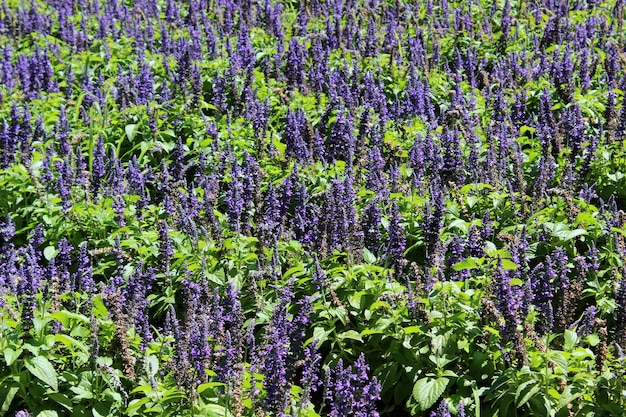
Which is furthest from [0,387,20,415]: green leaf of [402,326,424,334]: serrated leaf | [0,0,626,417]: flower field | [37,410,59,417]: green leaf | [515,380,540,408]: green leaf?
[515,380,540,408]: green leaf

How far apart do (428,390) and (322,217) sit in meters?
1.99

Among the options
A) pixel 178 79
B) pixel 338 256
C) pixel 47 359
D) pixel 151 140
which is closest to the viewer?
pixel 47 359

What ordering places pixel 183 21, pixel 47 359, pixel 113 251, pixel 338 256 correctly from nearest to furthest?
pixel 47 359
pixel 338 256
pixel 113 251
pixel 183 21

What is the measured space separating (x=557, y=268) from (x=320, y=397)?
2.02m

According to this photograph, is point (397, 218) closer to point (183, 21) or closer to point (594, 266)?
point (594, 266)

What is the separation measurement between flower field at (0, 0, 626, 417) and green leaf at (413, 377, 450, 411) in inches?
0.8

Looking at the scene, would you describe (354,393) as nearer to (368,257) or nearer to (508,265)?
(508,265)

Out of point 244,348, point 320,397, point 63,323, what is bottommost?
point 320,397

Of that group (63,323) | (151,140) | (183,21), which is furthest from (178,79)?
(63,323)

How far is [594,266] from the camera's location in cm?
606

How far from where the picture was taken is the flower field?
542 centimetres

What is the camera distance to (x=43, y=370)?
5328 millimetres

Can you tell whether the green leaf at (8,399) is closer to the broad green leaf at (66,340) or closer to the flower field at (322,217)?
the flower field at (322,217)

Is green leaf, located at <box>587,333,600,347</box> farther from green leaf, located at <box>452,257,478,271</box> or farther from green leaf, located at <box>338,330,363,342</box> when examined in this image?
green leaf, located at <box>338,330,363,342</box>
